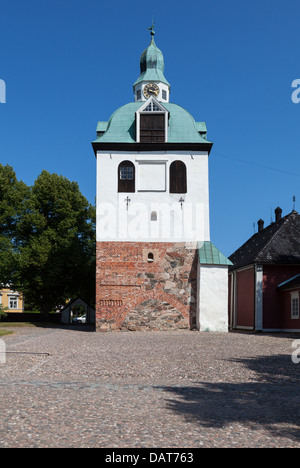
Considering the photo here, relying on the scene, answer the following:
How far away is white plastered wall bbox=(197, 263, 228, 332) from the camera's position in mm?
25297

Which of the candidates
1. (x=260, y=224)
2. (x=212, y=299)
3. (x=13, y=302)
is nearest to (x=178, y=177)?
(x=212, y=299)

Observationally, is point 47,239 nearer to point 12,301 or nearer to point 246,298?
point 246,298

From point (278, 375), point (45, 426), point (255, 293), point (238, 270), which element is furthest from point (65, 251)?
point (45, 426)

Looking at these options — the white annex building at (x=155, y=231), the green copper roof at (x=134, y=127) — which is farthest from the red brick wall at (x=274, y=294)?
the green copper roof at (x=134, y=127)

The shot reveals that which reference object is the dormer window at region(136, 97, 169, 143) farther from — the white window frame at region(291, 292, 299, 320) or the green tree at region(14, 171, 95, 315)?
the green tree at region(14, 171, 95, 315)

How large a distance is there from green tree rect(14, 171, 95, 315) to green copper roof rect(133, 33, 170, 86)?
13046 mm

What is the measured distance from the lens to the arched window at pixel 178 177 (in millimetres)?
26688

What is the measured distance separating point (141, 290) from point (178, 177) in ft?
20.7

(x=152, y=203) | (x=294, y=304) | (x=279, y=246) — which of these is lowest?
(x=294, y=304)

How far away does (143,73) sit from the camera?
105 ft

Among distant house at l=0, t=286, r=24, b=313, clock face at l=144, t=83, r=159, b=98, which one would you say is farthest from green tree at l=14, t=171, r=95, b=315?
distant house at l=0, t=286, r=24, b=313

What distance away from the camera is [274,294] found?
28375 millimetres

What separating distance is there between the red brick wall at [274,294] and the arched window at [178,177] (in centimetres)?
675
